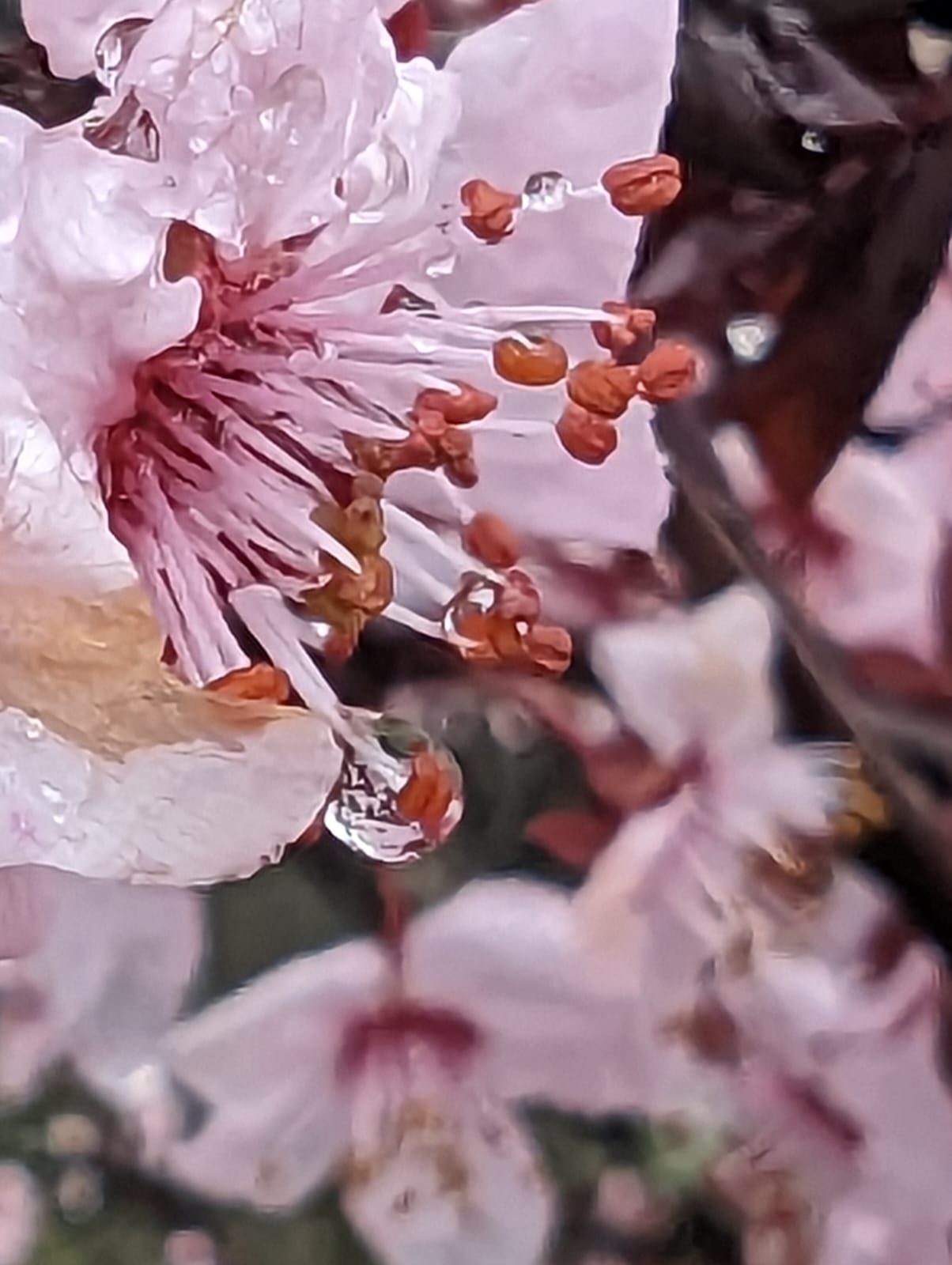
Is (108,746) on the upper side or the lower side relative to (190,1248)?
upper

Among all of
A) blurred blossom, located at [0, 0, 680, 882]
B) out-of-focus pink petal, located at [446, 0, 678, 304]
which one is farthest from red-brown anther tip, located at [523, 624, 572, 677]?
out-of-focus pink petal, located at [446, 0, 678, 304]

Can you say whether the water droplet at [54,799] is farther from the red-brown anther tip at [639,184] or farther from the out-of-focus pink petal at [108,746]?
the red-brown anther tip at [639,184]

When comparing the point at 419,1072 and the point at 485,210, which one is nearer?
the point at 485,210

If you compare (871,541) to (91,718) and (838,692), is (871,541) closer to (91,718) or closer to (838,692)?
(838,692)

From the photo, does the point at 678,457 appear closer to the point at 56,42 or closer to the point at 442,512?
the point at 442,512

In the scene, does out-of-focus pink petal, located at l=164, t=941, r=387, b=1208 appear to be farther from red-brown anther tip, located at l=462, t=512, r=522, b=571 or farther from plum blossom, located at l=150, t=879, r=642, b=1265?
red-brown anther tip, located at l=462, t=512, r=522, b=571

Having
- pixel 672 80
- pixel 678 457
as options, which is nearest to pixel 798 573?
pixel 678 457

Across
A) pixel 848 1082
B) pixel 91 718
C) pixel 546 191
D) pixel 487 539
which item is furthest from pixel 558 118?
pixel 848 1082
